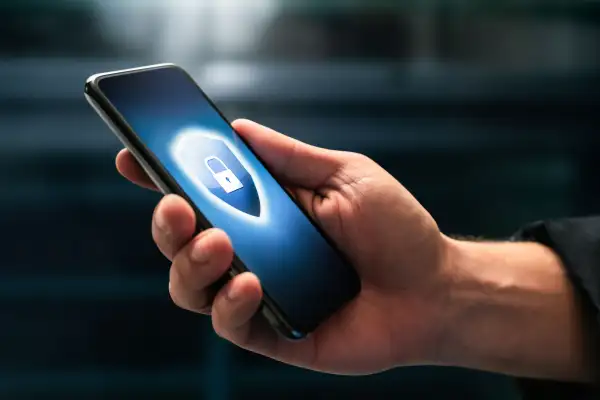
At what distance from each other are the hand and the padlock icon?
0.16ft

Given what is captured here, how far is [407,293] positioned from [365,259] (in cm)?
6

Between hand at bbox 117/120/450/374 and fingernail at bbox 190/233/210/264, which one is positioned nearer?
fingernail at bbox 190/233/210/264

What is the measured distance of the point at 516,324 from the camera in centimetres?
64

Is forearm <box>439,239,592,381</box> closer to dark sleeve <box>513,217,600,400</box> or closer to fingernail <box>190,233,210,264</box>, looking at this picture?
dark sleeve <box>513,217,600,400</box>

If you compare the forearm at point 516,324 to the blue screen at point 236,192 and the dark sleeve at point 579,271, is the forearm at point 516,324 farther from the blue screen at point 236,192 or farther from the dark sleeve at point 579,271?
the blue screen at point 236,192

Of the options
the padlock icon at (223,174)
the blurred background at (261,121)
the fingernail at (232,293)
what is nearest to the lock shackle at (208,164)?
the padlock icon at (223,174)

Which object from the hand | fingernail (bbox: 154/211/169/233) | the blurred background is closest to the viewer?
fingernail (bbox: 154/211/169/233)

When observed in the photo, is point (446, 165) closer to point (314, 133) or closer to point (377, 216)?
point (314, 133)

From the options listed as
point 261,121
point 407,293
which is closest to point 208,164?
point 407,293

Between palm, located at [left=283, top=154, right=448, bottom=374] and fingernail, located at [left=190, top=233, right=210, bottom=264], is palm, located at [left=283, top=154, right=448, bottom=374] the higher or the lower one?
the lower one

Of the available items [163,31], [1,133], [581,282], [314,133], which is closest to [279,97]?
[314,133]

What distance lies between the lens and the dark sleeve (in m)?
0.61

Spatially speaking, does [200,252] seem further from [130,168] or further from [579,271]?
[579,271]

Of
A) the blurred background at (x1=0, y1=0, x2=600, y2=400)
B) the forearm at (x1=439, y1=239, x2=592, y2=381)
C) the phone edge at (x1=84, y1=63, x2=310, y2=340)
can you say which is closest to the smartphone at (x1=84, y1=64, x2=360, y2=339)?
the phone edge at (x1=84, y1=63, x2=310, y2=340)
